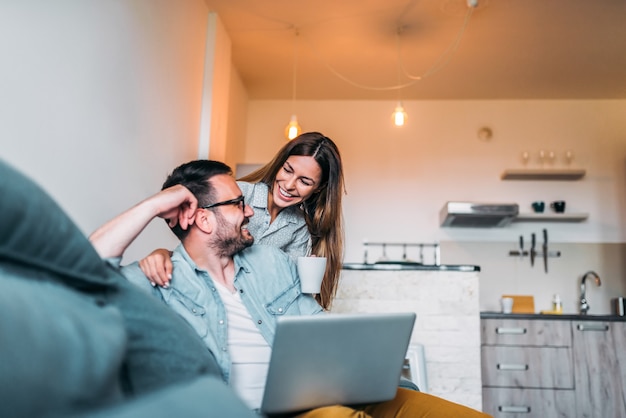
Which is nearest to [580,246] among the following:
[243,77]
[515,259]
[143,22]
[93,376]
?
[515,259]

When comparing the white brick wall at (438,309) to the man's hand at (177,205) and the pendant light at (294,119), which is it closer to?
the pendant light at (294,119)

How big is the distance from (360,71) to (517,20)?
138 cm

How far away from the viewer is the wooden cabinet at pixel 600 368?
3.79 m

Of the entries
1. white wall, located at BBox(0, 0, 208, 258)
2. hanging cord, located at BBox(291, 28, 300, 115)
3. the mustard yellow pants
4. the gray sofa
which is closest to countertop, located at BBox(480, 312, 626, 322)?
white wall, located at BBox(0, 0, 208, 258)

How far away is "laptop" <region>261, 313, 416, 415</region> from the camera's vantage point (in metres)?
1.08

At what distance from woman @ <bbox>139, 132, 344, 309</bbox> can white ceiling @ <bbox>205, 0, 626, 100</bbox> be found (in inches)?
72.1

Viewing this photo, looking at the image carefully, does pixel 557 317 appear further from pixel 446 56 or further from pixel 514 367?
pixel 446 56

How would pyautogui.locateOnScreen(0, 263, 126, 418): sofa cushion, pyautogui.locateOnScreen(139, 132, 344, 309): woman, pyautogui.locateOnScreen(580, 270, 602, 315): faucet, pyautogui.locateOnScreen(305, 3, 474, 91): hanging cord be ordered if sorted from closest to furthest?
pyautogui.locateOnScreen(0, 263, 126, 418): sofa cushion → pyautogui.locateOnScreen(139, 132, 344, 309): woman → pyautogui.locateOnScreen(305, 3, 474, 91): hanging cord → pyautogui.locateOnScreen(580, 270, 602, 315): faucet

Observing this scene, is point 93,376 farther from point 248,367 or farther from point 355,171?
point 355,171

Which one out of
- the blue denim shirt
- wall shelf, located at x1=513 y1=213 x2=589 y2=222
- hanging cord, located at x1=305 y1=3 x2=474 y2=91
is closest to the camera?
the blue denim shirt

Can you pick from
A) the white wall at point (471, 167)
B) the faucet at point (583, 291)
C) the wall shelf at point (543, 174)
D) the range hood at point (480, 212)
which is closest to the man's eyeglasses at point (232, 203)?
the range hood at point (480, 212)

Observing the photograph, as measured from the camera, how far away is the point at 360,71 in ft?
16.0

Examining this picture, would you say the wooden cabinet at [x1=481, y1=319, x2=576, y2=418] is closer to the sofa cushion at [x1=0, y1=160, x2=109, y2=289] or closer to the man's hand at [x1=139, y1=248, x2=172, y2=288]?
the man's hand at [x1=139, y1=248, x2=172, y2=288]

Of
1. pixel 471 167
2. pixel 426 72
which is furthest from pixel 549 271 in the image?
pixel 426 72
